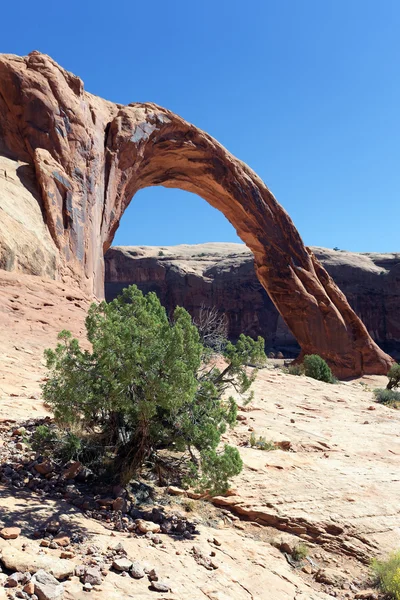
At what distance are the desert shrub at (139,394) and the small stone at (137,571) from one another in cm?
125

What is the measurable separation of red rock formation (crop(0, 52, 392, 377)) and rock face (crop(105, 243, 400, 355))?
17445 millimetres

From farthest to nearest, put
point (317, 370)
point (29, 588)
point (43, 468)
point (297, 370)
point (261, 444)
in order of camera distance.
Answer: point (297, 370), point (317, 370), point (261, 444), point (43, 468), point (29, 588)

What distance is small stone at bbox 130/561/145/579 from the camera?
12.7 feet

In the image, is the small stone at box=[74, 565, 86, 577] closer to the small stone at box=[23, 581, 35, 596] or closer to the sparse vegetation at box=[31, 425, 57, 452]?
the small stone at box=[23, 581, 35, 596]

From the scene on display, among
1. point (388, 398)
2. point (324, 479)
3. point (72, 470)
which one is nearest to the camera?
point (72, 470)

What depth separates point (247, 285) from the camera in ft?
157

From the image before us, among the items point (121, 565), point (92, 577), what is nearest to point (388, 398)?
point (121, 565)

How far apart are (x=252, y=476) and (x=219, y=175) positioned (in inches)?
819

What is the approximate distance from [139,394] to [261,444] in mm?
3028

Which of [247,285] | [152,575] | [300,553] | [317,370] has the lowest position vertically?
[300,553]

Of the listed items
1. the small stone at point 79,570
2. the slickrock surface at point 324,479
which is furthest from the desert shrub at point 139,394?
the small stone at point 79,570

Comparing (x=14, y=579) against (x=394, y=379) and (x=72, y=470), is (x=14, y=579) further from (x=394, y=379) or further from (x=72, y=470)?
(x=394, y=379)

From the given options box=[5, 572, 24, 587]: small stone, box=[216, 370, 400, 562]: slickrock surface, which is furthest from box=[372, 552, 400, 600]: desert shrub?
box=[5, 572, 24, 587]: small stone

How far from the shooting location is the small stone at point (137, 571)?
386cm
